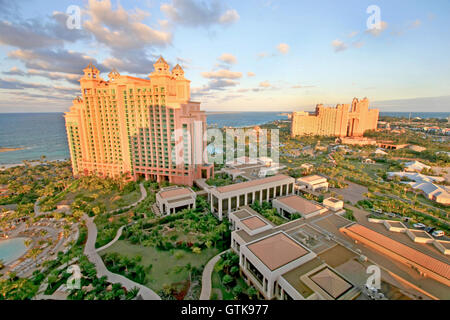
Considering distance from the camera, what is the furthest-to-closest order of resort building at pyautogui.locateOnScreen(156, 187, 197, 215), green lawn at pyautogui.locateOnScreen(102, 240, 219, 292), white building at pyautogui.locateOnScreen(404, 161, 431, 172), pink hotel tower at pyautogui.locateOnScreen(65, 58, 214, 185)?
white building at pyautogui.locateOnScreen(404, 161, 431, 172)
pink hotel tower at pyautogui.locateOnScreen(65, 58, 214, 185)
resort building at pyautogui.locateOnScreen(156, 187, 197, 215)
green lawn at pyautogui.locateOnScreen(102, 240, 219, 292)

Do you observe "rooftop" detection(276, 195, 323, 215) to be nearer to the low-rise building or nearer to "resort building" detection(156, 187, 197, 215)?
the low-rise building

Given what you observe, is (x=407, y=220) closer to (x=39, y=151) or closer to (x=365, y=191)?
(x=365, y=191)

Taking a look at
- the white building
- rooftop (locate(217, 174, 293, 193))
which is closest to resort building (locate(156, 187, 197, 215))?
rooftop (locate(217, 174, 293, 193))

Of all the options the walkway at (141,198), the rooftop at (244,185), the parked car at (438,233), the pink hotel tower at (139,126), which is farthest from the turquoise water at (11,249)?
the parked car at (438,233)

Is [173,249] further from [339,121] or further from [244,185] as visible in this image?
[339,121]

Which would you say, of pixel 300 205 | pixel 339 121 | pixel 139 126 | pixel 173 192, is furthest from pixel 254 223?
pixel 339 121

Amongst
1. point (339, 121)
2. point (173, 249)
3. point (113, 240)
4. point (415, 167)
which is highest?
point (339, 121)

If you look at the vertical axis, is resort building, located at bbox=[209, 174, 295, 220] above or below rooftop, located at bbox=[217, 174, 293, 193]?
below
